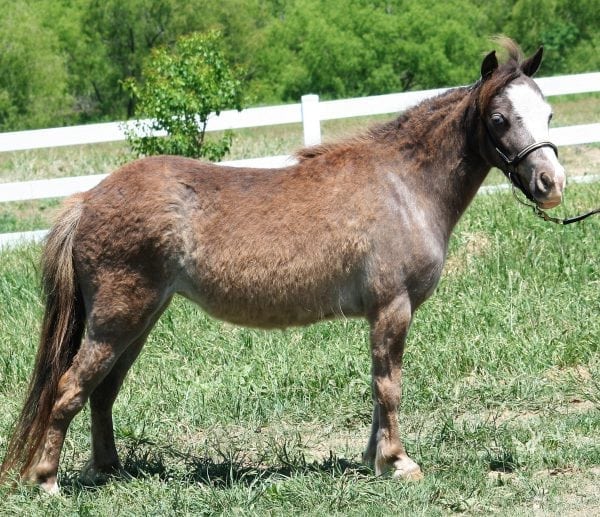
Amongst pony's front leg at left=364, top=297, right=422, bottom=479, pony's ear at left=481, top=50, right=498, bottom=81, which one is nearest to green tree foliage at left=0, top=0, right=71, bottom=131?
pony's ear at left=481, top=50, right=498, bottom=81

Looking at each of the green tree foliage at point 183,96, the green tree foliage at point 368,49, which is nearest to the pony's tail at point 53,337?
the green tree foliage at point 183,96

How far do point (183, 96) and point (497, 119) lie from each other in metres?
4.92

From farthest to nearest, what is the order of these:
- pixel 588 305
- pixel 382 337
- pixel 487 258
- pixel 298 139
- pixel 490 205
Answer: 1. pixel 298 139
2. pixel 490 205
3. pixel 487 258
4. pixel 588 305
5. pixel 382 337

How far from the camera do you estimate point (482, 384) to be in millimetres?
6230

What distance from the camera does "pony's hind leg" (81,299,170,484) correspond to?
512 cm

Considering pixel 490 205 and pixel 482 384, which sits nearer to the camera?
pixel 482 384

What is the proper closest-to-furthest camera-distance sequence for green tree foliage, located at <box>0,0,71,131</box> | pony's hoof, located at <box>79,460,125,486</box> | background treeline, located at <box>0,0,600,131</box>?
pony's hoof, located at <box>79,460,125,486</box> < green tree foliage, located at <box>0,0,71,131</box> < background treeline, located at <box>0,0,600,131</box>

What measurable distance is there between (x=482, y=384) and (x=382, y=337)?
5.43 ft

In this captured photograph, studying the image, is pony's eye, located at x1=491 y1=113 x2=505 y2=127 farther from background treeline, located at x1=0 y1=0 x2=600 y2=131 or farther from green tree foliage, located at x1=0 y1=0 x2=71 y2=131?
background treeline, located at x1=0 y1=0 x2=600 y2=131

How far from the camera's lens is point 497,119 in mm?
4754

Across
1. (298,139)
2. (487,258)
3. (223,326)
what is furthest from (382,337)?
(298,139)

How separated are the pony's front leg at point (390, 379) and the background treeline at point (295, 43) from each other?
1914 centimetres

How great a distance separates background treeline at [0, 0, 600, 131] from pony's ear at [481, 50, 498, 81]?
62.4 ft

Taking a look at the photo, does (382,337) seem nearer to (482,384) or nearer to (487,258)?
(482,384)
